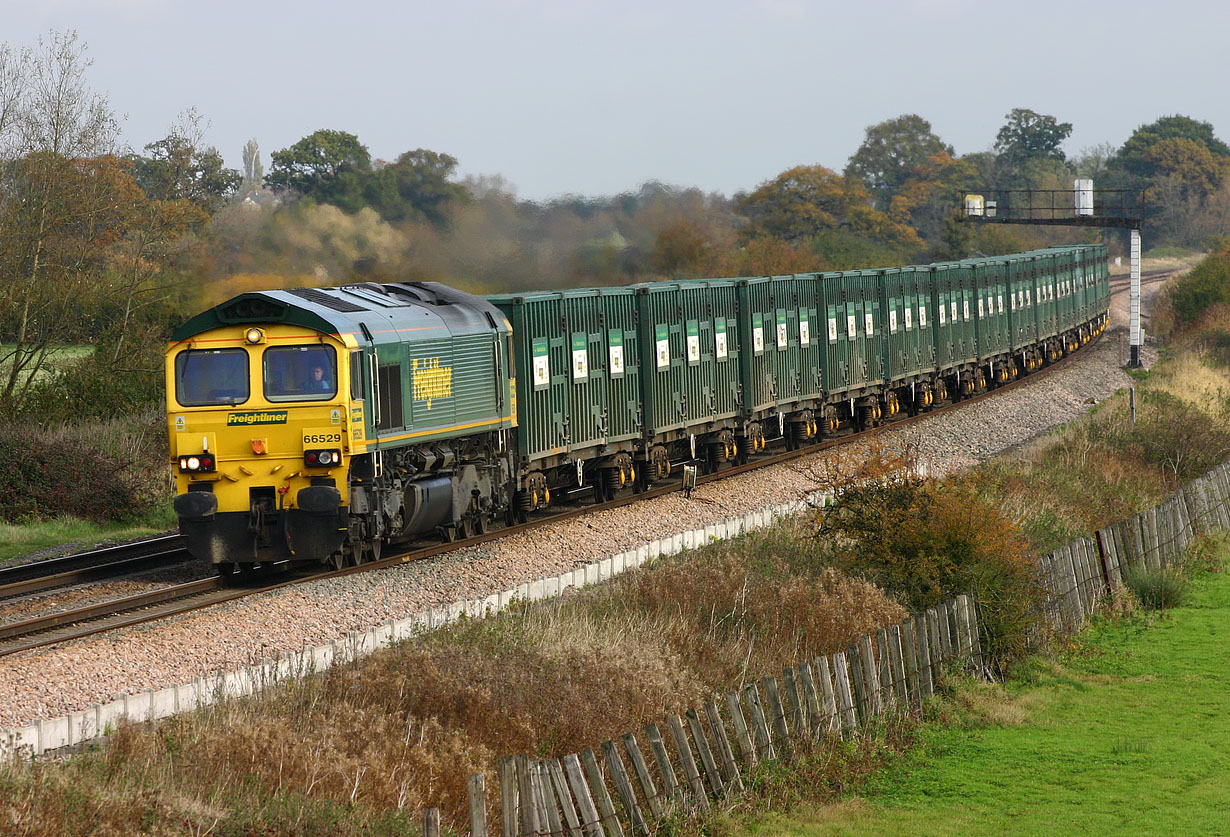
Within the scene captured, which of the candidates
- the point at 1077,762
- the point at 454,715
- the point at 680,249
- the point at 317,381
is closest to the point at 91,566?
the point at 317,381

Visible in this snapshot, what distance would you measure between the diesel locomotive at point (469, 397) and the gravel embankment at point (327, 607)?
83cm

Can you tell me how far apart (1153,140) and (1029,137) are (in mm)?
10604

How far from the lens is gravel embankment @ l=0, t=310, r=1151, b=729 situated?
10.7m

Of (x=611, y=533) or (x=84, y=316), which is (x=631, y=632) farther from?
(x=84, y=316)

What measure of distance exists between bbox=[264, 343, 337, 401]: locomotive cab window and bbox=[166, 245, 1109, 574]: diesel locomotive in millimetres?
22

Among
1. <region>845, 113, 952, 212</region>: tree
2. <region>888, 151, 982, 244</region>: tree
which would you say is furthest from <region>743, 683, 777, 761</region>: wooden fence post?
<region>845, 113, 952, 212</region>: tree

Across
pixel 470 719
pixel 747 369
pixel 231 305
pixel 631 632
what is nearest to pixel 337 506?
pixel 231 305

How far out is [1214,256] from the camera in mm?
Result: 60938

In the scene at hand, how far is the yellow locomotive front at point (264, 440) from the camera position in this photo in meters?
14.6

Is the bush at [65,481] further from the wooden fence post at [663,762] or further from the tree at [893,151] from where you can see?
the tree at [893,151]

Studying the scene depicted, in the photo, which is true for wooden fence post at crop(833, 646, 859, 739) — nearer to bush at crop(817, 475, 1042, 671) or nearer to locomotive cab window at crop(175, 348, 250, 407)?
bush at crop(817, 475, 1042, 671)

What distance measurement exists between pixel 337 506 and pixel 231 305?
2643 mm

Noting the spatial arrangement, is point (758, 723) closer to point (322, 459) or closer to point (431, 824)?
point (431, 824)

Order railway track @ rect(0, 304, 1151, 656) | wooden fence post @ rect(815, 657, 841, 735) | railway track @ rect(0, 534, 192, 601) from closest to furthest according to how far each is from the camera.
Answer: wooden fence post @ rect(815, 657, 841, 735) < railway track @ rect(0, 304, 1151, 656) < railway track @ rect(0, 534, 192, 601)
